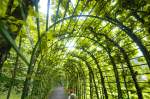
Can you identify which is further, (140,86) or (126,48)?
(126,48)

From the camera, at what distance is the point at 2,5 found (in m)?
Result: 1.02

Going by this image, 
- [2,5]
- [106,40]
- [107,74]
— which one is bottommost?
[2,5]

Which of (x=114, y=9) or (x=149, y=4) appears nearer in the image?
(x=149, y=4)

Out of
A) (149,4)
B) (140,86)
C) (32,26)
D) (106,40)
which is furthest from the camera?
(106,40)

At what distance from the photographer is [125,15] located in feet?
19.2

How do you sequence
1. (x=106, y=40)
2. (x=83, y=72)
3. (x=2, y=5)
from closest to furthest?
1. (x=2, y=5)
2. (x=106, y=40)
3. (x=83, y=72)

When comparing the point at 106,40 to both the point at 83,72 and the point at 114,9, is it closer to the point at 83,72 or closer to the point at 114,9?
the point at 114,9

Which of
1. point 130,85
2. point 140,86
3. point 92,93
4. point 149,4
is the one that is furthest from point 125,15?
point 92,93

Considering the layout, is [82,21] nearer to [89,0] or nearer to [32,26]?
[89,0]

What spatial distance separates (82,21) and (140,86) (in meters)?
2.67

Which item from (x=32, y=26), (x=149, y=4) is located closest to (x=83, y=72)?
(x=149, y=4)

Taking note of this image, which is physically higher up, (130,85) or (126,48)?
(126,48)

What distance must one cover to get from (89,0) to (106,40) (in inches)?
90.3

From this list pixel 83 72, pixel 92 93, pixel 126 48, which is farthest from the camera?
pixel 83 72
